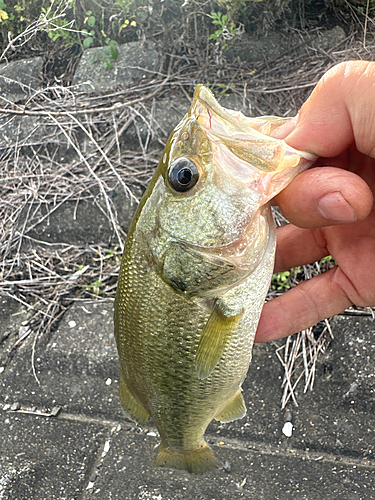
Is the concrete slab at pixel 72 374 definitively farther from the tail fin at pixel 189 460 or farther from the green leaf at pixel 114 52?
the green leaf at pixel 114 52

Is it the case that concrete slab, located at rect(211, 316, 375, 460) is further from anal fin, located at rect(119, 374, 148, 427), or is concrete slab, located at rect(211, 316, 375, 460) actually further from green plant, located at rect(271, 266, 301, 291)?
anal fin, located at rect(119, 374, 148, 427)

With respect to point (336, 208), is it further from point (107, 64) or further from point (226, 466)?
point (107, 64)

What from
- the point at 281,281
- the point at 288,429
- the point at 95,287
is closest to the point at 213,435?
the point at 288,429

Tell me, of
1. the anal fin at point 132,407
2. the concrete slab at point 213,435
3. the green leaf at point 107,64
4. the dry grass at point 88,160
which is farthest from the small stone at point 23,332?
the green leaf at point 107,64

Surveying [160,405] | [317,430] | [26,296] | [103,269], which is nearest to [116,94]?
[103,269]

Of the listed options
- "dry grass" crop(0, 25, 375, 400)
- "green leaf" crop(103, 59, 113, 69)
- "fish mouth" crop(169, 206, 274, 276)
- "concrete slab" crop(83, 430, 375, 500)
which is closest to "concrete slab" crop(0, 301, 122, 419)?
"dry grass" crop(0, 25, 375, 400)

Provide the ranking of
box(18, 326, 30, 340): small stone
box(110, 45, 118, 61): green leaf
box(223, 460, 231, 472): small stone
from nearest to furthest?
box(223, 460, 231, 472): small stone, box(18, 326, 30, 340): small stone, box(110, 45, 118, 61): green leaf

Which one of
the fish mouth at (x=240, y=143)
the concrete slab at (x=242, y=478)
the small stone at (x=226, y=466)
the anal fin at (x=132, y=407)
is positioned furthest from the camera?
the small stone at (x=226, y=466)
